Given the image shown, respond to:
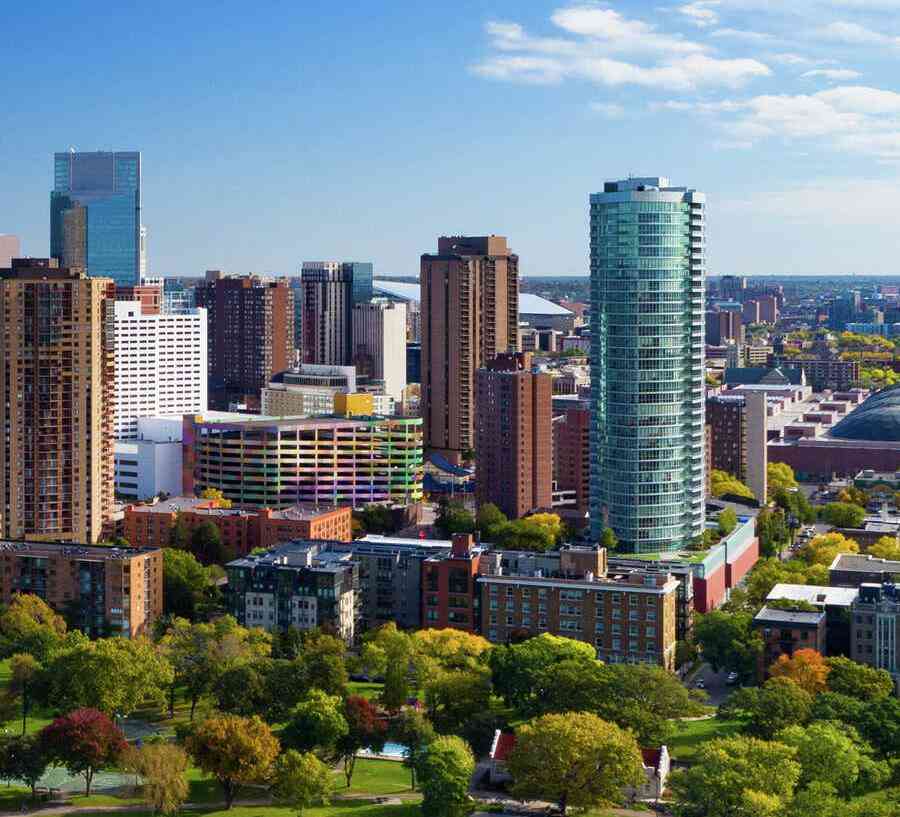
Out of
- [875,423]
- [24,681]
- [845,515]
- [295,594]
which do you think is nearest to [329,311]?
[875,423]

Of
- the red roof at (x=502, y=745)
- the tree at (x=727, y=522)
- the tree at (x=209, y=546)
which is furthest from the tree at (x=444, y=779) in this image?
the tree at (x=727, y=522)

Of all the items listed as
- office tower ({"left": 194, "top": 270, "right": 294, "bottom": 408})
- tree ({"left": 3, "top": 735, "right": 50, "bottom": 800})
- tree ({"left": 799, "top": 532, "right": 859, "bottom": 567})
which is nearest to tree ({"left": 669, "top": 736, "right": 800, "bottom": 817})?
tree ({"left": 3, "top": 735, "right": 50, "bottom": 800})

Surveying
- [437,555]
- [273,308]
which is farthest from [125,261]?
[437,555]

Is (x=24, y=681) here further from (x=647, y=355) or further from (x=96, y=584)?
(x=647, y=355)

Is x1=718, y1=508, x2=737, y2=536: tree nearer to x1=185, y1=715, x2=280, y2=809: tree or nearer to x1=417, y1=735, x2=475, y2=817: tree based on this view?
x1=417, y1=735, x2=475, y2=817: tree

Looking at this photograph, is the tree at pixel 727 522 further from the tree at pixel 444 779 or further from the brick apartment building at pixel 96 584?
the tree at pixel 444 779

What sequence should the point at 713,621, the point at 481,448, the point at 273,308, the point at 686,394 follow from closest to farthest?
the point at 713,621 → the point at 686,394 → the point at 481,448 → the point at 273,308

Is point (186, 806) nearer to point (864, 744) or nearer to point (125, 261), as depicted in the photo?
point (864, 744)
